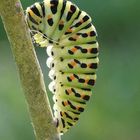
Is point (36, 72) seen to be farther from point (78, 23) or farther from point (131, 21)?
point (131, 21)

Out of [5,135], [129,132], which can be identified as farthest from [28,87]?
[129,132]

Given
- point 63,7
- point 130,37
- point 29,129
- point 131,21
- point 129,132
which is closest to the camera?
point 63,7

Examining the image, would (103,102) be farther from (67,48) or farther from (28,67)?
(28,67)

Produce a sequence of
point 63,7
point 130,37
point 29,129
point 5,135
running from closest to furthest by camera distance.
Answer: point 63,7
point 5,135
point 29,129
point 130,37

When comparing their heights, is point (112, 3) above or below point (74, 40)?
below

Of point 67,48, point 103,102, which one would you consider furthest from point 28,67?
point 103,102

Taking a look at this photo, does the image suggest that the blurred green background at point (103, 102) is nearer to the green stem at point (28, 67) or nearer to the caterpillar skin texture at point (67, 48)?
the caterpillar skin texture at point (67, 48)
